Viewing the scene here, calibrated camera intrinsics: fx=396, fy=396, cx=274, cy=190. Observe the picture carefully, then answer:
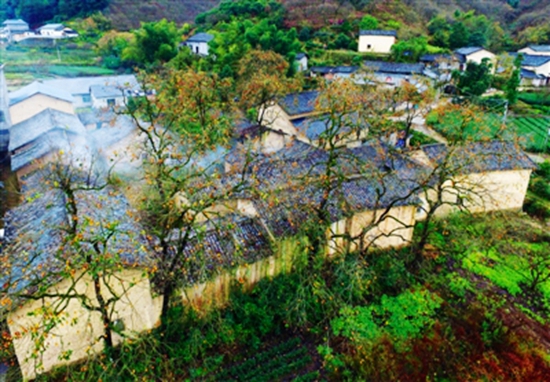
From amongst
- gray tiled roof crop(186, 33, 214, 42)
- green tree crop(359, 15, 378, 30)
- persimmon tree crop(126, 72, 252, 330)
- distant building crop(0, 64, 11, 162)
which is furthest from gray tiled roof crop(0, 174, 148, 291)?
green tree crop(359, 15, 378, 30)

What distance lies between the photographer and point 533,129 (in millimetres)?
31406

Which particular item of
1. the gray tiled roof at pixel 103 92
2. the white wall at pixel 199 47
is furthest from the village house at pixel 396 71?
the gray tiled roof at pixel 103 92

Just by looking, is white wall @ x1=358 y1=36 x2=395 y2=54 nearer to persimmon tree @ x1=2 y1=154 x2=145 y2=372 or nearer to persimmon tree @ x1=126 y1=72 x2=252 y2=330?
persimmon tree @ x1=126 y1=72 x2=252 y2=330

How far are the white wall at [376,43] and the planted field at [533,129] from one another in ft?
68.6

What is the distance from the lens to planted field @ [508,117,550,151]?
28.5m

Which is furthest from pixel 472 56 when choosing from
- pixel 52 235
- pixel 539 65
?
pixel 52 235

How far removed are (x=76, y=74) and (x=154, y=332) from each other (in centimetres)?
4188

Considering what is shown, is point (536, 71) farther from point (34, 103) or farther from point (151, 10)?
point (151, 10)

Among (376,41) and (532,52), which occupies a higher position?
(376,41)

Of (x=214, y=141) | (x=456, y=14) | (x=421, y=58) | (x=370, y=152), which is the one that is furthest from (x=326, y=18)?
(x=214, y=141)

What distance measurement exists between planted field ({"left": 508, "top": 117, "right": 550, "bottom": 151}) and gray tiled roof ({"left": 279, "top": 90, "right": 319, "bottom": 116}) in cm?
1496

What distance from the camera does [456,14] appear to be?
64062 mm

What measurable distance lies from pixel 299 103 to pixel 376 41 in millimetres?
23882

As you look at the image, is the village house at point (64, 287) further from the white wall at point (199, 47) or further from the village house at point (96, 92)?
the white wall at point (199, 47)
